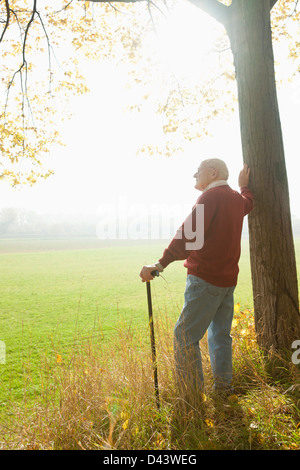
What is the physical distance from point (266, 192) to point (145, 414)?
2.34m

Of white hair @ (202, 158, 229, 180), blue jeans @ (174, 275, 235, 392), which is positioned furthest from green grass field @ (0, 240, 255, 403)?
white hair @ (202, 158, 229, 180)

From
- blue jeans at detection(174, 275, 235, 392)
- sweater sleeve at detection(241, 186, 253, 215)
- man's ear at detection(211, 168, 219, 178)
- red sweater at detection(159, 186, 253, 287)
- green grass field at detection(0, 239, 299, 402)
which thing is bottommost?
green grass field at detection(0, 239, 299, 402)

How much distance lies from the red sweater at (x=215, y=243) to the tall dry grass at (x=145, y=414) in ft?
2.97

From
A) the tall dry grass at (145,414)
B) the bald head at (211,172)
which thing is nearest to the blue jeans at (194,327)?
the tall dry grass at (145,414)

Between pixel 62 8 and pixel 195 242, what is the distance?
19.0ft

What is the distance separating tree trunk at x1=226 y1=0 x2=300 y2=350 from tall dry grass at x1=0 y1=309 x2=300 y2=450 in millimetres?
537

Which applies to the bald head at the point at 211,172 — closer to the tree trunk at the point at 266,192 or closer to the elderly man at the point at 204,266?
the elderly man at the point at 204,266

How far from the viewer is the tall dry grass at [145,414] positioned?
246 centimetres

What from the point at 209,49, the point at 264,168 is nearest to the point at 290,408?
the point at 264,168

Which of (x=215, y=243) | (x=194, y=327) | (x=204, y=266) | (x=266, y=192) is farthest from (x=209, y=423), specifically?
(x=266, y=192)

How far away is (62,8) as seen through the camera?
655 centimetres

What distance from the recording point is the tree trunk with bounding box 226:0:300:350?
3.69 meters

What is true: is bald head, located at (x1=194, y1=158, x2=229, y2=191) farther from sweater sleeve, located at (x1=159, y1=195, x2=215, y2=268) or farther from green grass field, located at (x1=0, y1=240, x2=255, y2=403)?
green grass field, located at (x1=0, y1=240, x2=255, y2=403)

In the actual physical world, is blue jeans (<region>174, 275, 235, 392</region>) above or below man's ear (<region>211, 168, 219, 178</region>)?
below
